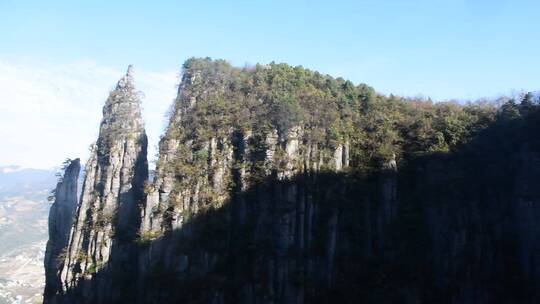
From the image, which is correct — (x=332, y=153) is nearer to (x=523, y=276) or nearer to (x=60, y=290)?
(x=523, y=276)

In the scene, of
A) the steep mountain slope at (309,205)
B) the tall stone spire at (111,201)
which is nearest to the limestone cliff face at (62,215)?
the tall stone spire at (111,201)

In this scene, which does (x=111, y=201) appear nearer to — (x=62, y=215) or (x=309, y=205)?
(x=62, y=215)

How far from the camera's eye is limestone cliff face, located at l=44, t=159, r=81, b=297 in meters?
47.0

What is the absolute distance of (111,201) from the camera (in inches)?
1766

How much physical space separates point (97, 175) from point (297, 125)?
19647 millimetres

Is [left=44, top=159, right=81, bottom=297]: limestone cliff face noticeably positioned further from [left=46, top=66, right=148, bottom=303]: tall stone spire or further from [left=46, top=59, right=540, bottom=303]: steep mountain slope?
[left=46, top=59, right=540, bottom=303]: steep mountain slope

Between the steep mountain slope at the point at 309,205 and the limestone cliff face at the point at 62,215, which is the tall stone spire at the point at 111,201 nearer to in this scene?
the steep mountain slope at the point at 309,205

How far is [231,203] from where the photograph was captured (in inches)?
1689

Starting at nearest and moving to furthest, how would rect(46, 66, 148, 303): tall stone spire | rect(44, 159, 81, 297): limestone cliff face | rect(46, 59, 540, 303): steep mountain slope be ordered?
rect(46, 59, 540, 303): steep mountain slope
rect(46, 66, 148, 303): tall stone spire
rect(44, 159, 81, 297): limestone cliff face

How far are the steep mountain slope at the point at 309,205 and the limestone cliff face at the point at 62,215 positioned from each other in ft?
13.9

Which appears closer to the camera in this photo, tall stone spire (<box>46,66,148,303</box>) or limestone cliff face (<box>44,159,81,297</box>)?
tall stone spire (<box>46,66,148,303</box>)

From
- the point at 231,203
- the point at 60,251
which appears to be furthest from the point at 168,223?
the point at 60,251

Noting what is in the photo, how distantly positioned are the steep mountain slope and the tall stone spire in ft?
0.43

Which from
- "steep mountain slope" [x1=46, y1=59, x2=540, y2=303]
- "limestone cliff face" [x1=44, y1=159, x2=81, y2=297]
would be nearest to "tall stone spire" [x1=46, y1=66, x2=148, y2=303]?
"steep mountain slope" [x1=46, y1=59, x2=540, y2=303]
